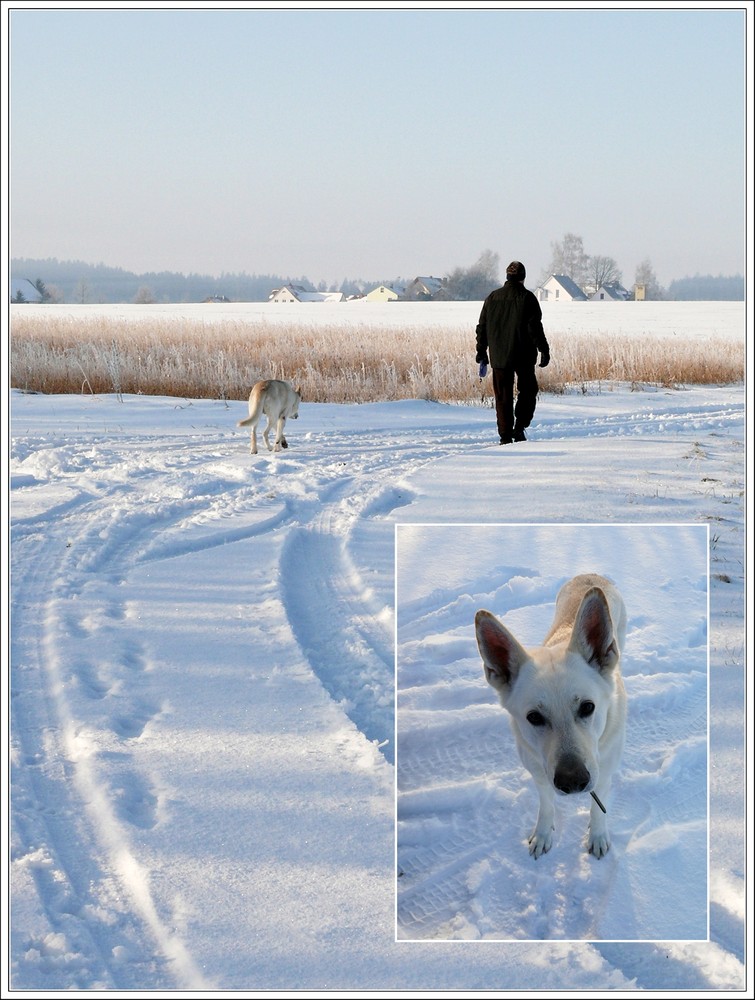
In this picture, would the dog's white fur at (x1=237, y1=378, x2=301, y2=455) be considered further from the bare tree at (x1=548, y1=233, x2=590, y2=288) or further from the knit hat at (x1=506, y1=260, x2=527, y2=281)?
the bare tree at (x1=548, y1=233, x2=590, y2=288)

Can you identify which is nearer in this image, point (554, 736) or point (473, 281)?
point (554, 736)

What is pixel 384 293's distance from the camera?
170ft

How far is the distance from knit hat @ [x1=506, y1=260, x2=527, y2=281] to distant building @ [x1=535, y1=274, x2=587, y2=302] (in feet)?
110

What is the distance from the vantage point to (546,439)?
→ 10.2 metres

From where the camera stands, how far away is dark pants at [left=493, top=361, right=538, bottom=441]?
941 centimetres

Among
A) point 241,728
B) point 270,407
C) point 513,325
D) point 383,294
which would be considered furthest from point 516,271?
point 383,294

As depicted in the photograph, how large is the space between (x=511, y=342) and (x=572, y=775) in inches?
293

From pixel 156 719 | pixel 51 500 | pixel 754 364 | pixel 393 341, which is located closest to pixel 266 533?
pixel 51 500

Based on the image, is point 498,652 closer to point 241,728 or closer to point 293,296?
point 241,728

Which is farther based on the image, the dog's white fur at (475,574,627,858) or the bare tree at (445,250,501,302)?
the bare tree at (445,250,501,302)

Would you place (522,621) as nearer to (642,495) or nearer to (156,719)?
(156,719)

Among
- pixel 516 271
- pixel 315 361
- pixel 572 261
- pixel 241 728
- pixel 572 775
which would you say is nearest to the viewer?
pixel 572 775

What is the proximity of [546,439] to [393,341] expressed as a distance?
33.5 feet

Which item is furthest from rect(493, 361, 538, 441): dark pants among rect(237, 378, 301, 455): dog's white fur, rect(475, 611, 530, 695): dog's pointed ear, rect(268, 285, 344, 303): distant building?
rect(268, 285, 344, 303): distant building
